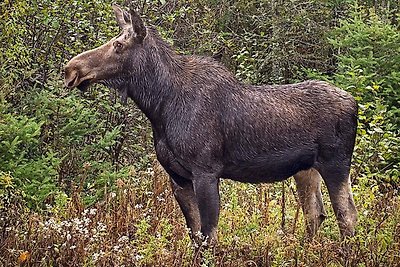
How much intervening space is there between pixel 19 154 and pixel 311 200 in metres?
3.31

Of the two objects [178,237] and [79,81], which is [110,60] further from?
[178,237]

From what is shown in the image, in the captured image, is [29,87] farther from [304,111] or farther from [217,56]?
[304,111]

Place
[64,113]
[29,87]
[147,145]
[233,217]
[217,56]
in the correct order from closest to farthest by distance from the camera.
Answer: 1. [217,56]
2. [233,217]
3. [64,113]
4. [29,87]
5. [147,145]

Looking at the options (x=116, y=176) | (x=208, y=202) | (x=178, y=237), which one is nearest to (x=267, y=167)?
(x=208, y=202)

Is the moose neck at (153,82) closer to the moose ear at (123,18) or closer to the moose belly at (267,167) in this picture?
the moose ear at (123,18)

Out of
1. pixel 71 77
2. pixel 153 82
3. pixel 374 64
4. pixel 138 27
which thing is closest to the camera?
pixel 71 77

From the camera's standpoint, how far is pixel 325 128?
22.1ft

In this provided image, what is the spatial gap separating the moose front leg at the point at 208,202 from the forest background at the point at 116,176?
0.23 meters

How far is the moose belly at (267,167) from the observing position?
6.57m

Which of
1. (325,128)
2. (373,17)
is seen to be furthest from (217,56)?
(373,17)

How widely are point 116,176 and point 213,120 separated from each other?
2862mm

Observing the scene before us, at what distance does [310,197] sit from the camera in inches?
289

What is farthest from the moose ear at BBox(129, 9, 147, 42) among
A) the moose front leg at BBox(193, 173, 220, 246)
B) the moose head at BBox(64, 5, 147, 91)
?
the moose front leg at BBox(193, 173, 220, 246)

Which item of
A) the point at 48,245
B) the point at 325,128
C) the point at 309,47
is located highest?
the point at 325,128
